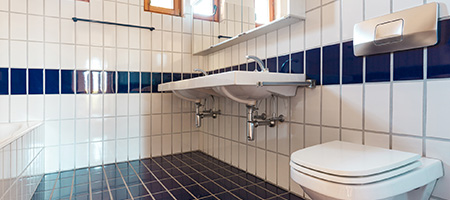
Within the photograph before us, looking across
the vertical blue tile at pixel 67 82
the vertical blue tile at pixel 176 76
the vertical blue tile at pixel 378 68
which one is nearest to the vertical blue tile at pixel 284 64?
the vertical blue tile at pixel 378 68

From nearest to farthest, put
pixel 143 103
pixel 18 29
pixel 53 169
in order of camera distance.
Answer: pixel 18 29 → pixel 53 169 → pixel 143 103

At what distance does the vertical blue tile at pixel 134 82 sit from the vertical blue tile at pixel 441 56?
7.50ft

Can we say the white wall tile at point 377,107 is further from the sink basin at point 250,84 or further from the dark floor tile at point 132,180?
the dark floor tile at point 132,180

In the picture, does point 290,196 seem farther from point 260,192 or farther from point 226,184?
point 226,184

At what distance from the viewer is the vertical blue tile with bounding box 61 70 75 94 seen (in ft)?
7.29

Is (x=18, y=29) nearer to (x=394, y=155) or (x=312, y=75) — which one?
(x=312, y=75)

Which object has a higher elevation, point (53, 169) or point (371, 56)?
point (371, 56)

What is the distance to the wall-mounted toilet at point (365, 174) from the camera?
81 centimetres

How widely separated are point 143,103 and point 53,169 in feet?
3.14

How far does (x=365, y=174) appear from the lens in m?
0.81

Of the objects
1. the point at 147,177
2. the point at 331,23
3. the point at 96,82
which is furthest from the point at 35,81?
the point at 331,23

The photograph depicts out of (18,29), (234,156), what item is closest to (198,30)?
(234,156)

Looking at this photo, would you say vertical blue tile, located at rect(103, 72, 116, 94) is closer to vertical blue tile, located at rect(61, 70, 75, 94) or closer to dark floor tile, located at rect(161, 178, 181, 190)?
vertical blue tile, located at rect(61, 70, 75, 94)

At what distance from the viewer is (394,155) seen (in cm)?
99
